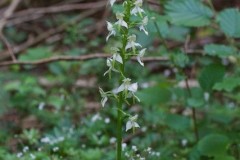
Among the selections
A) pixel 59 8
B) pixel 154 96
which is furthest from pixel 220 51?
pixel 59 8

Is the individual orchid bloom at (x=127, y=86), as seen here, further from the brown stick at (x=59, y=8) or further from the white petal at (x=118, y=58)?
the brown stick at (x=59, y=8)

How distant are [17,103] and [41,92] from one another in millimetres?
236

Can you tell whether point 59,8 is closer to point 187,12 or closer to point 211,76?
point 187,12

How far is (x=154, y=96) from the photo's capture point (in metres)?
2.90

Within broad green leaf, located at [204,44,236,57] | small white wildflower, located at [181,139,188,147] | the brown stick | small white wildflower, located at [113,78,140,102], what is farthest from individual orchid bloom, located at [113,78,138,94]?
the brown stick

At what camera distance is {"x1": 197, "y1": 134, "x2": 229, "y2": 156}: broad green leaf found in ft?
8.56

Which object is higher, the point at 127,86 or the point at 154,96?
the point at 154,96

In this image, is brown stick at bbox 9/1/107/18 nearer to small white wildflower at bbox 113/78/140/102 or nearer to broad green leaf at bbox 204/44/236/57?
broad green leaf at bbox 204/44/236/57

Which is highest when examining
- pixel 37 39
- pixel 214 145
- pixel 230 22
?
pixel 37 39

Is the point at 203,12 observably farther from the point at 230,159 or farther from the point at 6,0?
the point at 6,0

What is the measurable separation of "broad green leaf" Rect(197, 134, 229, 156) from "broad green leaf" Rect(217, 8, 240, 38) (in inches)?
20.0

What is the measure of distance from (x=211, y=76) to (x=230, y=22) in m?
0.29

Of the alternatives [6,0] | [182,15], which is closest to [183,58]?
[182,15]

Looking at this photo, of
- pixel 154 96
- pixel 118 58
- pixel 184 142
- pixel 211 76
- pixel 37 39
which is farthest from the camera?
pixel 37 39
